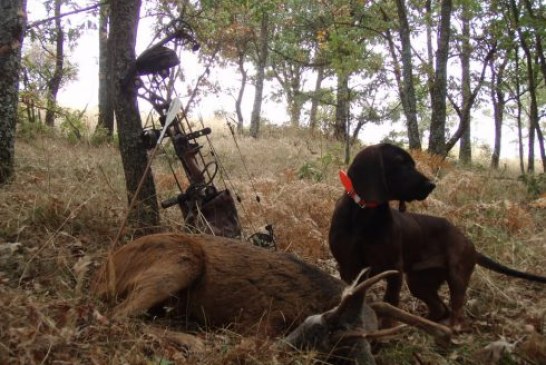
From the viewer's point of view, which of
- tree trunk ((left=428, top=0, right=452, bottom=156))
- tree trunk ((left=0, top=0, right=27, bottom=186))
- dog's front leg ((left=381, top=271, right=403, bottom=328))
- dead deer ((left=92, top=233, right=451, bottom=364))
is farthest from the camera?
tree trunk ((left=428, top=0, right=452, bottom=156))

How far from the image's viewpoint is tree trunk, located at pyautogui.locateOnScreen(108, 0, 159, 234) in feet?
16.6

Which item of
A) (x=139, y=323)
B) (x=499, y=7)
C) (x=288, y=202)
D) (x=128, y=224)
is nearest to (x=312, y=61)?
(x=499, y=7)

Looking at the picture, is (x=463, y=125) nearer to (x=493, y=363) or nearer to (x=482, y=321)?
(x=482, y=321)

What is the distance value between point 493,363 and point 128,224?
339cm

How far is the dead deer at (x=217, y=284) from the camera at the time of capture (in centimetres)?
355

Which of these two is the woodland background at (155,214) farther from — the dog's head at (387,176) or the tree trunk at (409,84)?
the dog's head at (387,176)

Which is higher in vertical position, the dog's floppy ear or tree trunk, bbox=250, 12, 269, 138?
tree trunk, bbox=250, 12, 269, 138

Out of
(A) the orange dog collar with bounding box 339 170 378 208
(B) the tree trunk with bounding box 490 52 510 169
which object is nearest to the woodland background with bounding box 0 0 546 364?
(A) the orange dog collar with bounding box 339 170 378 208

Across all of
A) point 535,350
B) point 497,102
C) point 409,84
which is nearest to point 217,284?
point 535,350

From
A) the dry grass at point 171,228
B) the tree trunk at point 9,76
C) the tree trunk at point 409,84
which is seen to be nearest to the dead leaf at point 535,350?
the dry grass at point 171,228

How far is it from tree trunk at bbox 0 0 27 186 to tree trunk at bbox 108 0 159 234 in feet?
4.45

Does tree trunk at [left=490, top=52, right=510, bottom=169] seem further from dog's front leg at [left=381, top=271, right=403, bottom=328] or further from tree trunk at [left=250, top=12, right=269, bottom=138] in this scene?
dog's front leg at [left=381, top=271, right=403, bottom=328]

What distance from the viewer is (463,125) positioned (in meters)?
10.8

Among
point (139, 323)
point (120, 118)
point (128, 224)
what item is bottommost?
point (139, 323)
